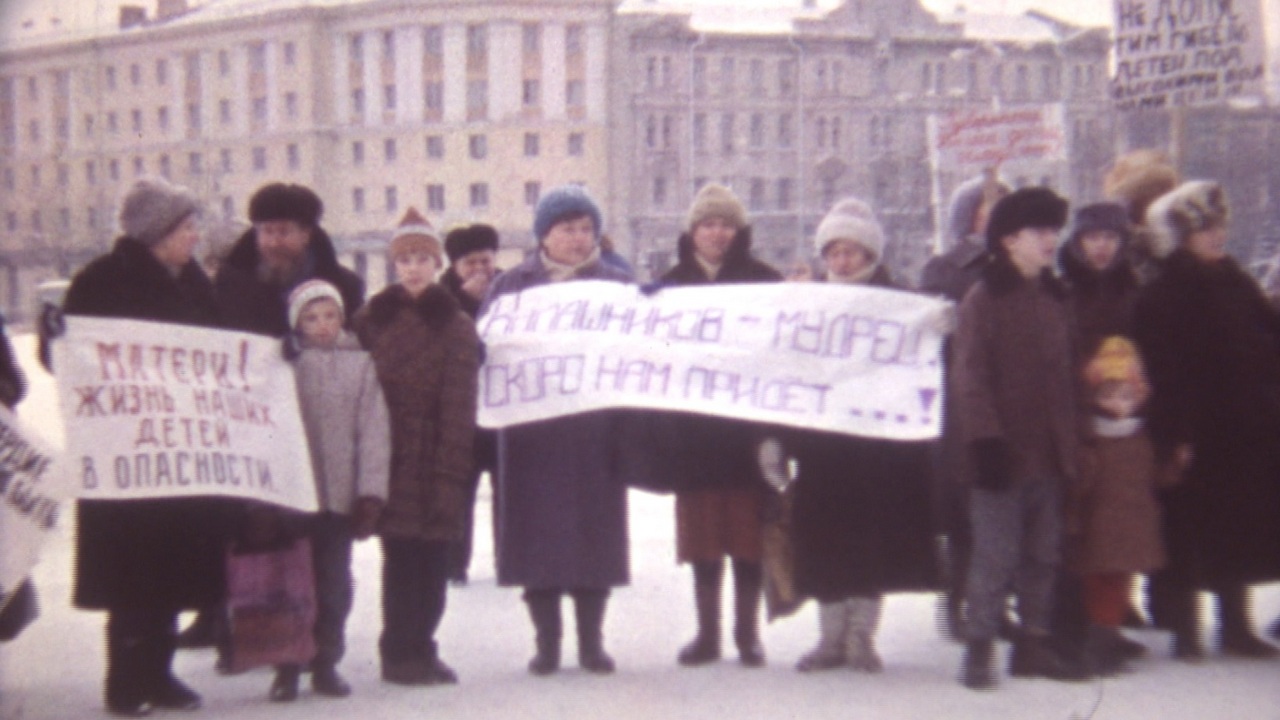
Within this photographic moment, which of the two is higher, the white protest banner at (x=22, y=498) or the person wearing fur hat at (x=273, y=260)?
the person wearing fur hat at (x=273, y=260)

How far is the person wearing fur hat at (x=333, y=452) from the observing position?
20.3ft

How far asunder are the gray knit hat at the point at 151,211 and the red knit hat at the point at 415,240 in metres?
0.80

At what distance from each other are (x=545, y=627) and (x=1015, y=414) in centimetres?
192

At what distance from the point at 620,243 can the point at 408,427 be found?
62.1 metres

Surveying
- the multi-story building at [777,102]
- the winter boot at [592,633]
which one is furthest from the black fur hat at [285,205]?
the multi-story building at [777,102]

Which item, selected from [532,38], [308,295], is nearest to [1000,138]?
[308,295]

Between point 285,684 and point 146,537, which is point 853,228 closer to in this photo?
point 285,684

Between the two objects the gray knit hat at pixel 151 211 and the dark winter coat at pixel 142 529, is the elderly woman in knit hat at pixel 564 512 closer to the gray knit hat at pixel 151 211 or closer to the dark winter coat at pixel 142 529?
the dark winter coat at pixel 142 529

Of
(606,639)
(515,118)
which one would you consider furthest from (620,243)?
(606,639)

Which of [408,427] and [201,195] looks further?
[201,195]

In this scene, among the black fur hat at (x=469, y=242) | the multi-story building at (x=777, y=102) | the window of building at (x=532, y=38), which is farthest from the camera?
the window of building at (x=532, y=38)

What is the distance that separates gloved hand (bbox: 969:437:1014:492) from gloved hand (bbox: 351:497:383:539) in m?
2.09

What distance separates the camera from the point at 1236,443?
666 centimetres

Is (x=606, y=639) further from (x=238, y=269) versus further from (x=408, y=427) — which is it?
(x=238, y=269)
